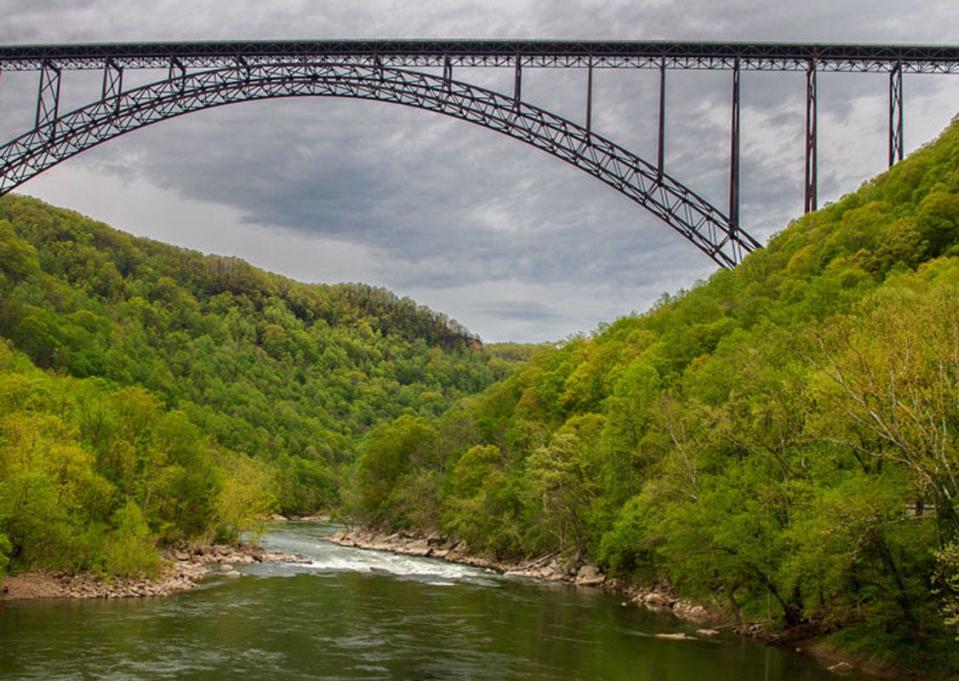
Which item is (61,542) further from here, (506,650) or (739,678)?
(739,678)

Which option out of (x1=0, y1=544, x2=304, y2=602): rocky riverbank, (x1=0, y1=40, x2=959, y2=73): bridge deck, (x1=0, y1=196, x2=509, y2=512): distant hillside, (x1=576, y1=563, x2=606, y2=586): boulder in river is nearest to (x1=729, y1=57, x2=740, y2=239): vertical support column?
(x1=0, y1=40, x2=959, y2=73): bridge deck

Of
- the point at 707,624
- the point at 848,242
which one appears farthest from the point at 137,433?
the point at 848,242

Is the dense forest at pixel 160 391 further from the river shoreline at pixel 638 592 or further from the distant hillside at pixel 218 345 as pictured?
the river shoreline at pixel 638 592

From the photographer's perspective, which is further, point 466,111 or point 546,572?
point 546,572

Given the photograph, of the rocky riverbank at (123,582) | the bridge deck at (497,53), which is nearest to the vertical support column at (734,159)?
the bridge deck at (497,53)

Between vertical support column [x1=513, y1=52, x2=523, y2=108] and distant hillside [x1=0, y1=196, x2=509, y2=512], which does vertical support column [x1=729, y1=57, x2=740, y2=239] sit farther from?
distant hillside [x1=0, y1=196, x2=509, y2=512]

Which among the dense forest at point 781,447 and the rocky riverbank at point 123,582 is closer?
the dense forest at point 781,447
